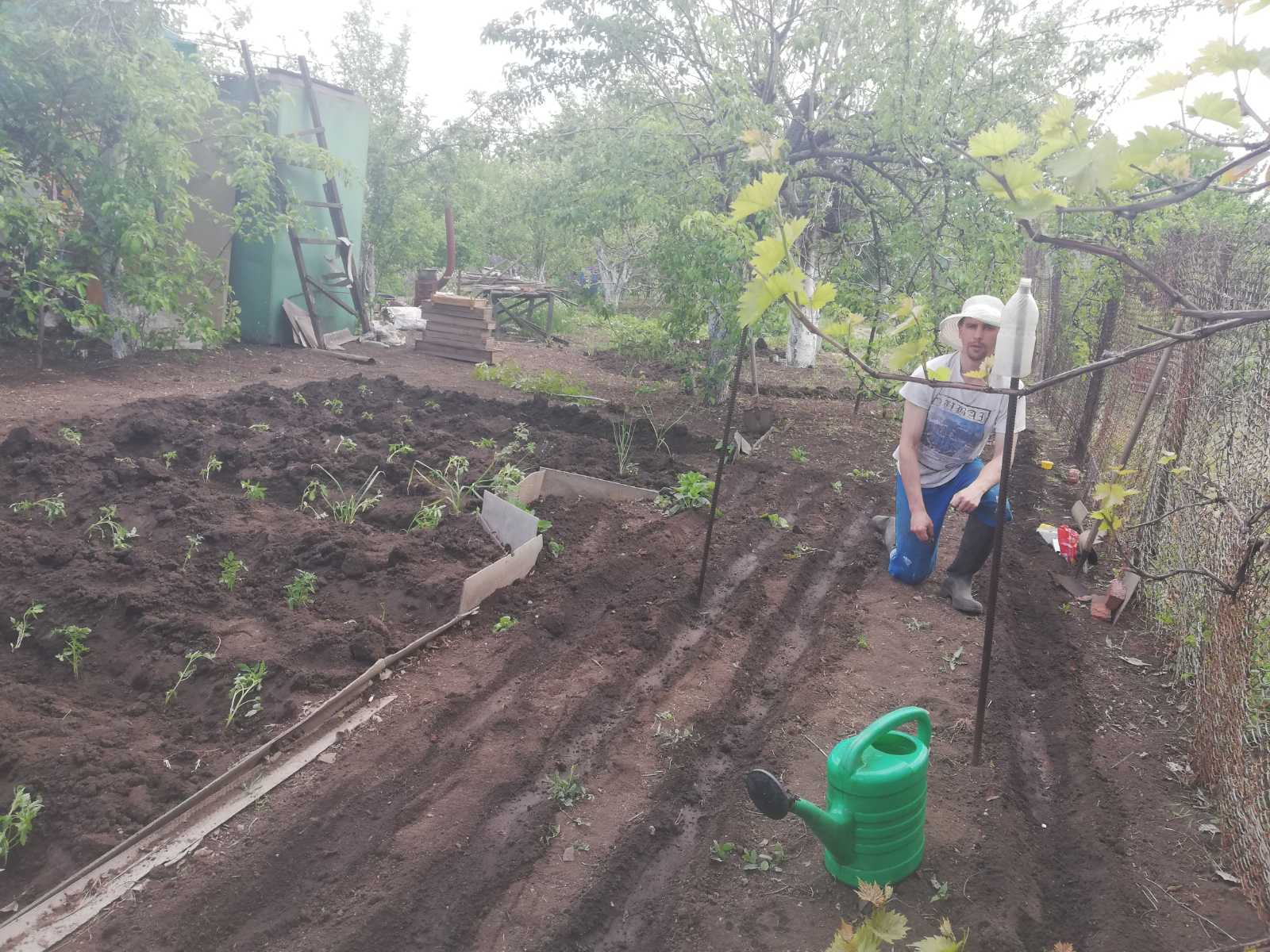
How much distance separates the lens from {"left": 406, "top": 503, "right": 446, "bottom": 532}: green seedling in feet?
15.6

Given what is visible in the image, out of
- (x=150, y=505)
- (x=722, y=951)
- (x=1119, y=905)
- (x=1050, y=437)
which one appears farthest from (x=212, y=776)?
(x=1050, y=437)

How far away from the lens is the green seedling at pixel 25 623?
3359 millimetres

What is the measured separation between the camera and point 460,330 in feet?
38.9

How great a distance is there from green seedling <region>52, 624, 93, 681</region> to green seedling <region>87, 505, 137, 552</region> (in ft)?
2.88

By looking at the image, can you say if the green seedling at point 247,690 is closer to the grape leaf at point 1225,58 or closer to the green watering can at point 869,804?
the green watering can at point 869,804

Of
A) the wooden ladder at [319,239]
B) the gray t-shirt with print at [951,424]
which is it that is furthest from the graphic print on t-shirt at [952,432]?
the wooden ladder at [319,239]

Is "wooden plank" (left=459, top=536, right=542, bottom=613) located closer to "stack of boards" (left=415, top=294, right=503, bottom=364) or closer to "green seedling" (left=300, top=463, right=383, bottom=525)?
"green seedling" (left=300, top=463, right=383, bottom=525)

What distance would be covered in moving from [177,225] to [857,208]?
22.7ft

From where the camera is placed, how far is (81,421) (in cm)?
614

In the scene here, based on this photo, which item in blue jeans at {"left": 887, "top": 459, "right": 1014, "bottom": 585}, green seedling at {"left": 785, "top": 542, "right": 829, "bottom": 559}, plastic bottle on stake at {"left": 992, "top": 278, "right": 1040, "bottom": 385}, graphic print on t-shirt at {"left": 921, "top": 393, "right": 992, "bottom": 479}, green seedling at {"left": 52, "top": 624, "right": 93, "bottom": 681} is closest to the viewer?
plastic bottle on stake at {"left": 992, "top": 278, "right": 1040, "bottom": 385}

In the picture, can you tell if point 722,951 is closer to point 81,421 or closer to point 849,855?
point 849,855

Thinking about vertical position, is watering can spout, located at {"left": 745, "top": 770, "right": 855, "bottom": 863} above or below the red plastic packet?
above

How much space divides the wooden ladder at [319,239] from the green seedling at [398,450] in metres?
5.73

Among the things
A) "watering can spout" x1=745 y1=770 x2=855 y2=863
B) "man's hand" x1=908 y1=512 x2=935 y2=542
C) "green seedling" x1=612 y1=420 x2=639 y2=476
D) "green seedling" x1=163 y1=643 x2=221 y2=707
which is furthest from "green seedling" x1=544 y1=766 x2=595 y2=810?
"green seedling" x1=612 y1=420 x2=639 y2=476
